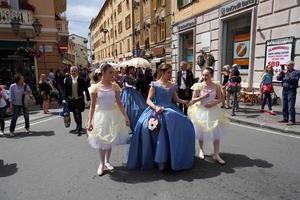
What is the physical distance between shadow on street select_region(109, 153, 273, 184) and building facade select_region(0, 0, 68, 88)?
1412 cm

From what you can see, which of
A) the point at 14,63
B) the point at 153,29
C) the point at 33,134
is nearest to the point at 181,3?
the point at 153,29

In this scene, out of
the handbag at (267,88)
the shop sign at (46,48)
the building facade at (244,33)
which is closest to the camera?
the handbag at (267,88)

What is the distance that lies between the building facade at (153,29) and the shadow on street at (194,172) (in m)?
18.1

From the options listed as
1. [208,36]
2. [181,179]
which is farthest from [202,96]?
[208,36]

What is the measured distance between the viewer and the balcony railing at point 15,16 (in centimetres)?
1723

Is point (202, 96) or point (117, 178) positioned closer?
point (117, 178)

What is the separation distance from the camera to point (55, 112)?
11992 mm

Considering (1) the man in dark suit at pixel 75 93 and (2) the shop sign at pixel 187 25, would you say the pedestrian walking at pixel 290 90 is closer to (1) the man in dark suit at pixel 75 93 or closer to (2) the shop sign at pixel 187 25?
(1) the man in dark suit at pixel 75 93

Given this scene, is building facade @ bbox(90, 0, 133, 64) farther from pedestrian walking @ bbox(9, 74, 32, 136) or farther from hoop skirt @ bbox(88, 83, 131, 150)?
hoop skirt @ bbox(88, 83, 131, 150)

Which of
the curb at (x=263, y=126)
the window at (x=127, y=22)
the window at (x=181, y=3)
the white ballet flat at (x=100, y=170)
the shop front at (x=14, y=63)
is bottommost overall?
the white ballet flat at (x=100, y=170)

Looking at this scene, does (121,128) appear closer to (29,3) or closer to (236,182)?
(236,182)

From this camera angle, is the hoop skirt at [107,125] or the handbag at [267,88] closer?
the hoop skirt at [107,125]

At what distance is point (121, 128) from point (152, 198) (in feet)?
4.20

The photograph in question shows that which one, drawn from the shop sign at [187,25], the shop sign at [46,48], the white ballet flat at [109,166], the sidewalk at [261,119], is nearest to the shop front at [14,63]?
the shop sign at [46,48]
